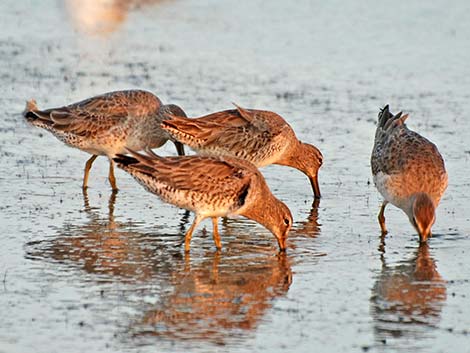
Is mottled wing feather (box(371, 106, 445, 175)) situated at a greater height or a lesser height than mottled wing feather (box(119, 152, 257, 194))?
greater

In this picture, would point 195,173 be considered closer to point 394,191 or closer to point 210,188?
point 210,188

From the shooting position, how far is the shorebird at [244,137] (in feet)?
36.7

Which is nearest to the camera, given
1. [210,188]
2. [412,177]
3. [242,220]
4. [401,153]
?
[210,188]

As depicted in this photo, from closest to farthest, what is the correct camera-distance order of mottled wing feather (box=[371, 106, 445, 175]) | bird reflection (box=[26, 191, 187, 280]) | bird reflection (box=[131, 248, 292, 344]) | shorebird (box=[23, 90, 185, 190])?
bird reflection (box=[131, 248, 292, 344]) < bird reflection (box=[26, 191, 187, 280]) < mottled wing feather (box=[371, 106, 445, 175]) < shorebird (box=[23, 90, 185, 190])

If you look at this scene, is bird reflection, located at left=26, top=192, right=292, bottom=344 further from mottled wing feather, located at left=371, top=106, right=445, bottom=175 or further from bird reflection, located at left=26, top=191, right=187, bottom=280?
mottled wing feather, located at left=371, top=106, right=445, bottom=175

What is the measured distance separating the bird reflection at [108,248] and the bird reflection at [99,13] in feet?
31.1

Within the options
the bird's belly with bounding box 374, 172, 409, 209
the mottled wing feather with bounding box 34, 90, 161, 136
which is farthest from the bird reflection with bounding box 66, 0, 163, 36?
the bird's belly with bounding box 374, 172, 409, 209

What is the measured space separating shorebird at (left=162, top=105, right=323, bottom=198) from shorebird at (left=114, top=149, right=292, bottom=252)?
4.66 feet

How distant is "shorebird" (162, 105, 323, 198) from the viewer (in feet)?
36.7

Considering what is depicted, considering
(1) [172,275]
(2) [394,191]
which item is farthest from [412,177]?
(1) [172,275]

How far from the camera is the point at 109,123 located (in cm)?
1180

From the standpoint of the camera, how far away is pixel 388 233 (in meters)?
10.2

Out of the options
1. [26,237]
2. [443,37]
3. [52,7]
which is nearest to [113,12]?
[52,7]

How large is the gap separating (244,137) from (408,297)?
3.54 m
